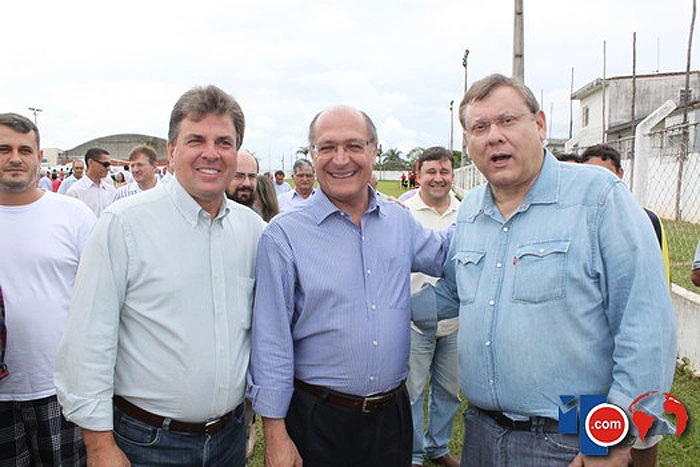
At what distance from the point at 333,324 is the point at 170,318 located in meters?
0.71

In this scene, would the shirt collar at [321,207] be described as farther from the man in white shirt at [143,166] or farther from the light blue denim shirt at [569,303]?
the man in white shirt at [143,166]

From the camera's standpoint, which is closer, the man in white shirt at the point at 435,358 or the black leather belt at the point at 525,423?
the black leather belt at the point at 525,423

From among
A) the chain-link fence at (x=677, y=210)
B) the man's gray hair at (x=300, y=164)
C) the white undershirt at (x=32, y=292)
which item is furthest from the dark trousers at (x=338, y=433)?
the chain-link fence at (x=677, y=210)

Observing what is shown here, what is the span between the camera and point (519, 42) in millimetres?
8625

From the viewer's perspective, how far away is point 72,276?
10.6 feet

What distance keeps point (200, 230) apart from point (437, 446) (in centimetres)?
296

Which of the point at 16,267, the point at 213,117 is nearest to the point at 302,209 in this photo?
the point at 213,117

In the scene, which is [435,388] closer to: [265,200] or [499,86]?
[265,200]

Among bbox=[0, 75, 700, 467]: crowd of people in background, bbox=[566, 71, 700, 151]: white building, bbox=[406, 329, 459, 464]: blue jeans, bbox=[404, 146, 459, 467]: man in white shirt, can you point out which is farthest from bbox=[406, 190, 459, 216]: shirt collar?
bbox=[566, 71, 700, 151]: white building

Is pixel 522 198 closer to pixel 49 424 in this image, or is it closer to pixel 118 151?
pixel 49 424

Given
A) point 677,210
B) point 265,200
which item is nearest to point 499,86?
point 265,200

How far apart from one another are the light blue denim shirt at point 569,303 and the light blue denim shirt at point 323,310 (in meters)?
0.48

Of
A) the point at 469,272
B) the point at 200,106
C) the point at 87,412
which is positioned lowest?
the point at 87,412

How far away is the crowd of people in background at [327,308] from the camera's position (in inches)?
84.3
